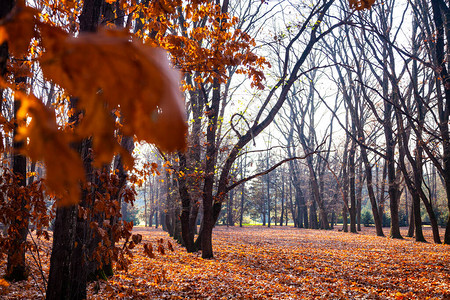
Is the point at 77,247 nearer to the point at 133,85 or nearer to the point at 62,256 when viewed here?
the point at 62,256

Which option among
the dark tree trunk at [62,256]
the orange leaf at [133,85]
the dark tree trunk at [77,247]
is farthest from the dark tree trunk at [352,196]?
the orange leaf at [133,85]

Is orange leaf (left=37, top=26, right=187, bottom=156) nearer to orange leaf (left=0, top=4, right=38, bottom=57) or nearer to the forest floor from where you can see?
orange leaf (left=0, top=4, right=38, bottom=57)

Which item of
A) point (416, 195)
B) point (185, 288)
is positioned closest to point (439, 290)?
point (185, 288)

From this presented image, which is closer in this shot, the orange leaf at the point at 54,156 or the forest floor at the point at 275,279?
the orange leaf at the point at 54,156

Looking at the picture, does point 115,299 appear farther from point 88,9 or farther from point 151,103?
point 151,103

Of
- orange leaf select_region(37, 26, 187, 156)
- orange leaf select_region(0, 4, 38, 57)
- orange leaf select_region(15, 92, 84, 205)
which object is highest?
orange leaf select_region(0, 4, 38, 57)

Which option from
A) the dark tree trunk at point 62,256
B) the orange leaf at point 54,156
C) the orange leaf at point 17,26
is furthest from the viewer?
the dark tree trunk at point 62,256

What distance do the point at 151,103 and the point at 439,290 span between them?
7.39 m

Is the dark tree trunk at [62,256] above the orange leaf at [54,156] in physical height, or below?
below

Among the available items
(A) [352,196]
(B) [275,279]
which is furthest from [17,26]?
(A) [352,196]

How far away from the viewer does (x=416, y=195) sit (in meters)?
15.1

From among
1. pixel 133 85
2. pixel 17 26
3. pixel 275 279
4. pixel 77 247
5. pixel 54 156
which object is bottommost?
pixel 275 279

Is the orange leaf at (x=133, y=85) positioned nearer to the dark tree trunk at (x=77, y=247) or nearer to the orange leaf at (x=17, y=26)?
the orange leaf at (x=17, y=26)

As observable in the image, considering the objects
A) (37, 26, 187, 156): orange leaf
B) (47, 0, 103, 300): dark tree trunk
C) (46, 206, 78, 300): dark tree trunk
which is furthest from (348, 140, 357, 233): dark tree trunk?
(37, 26, 187, 156): orange leaf
